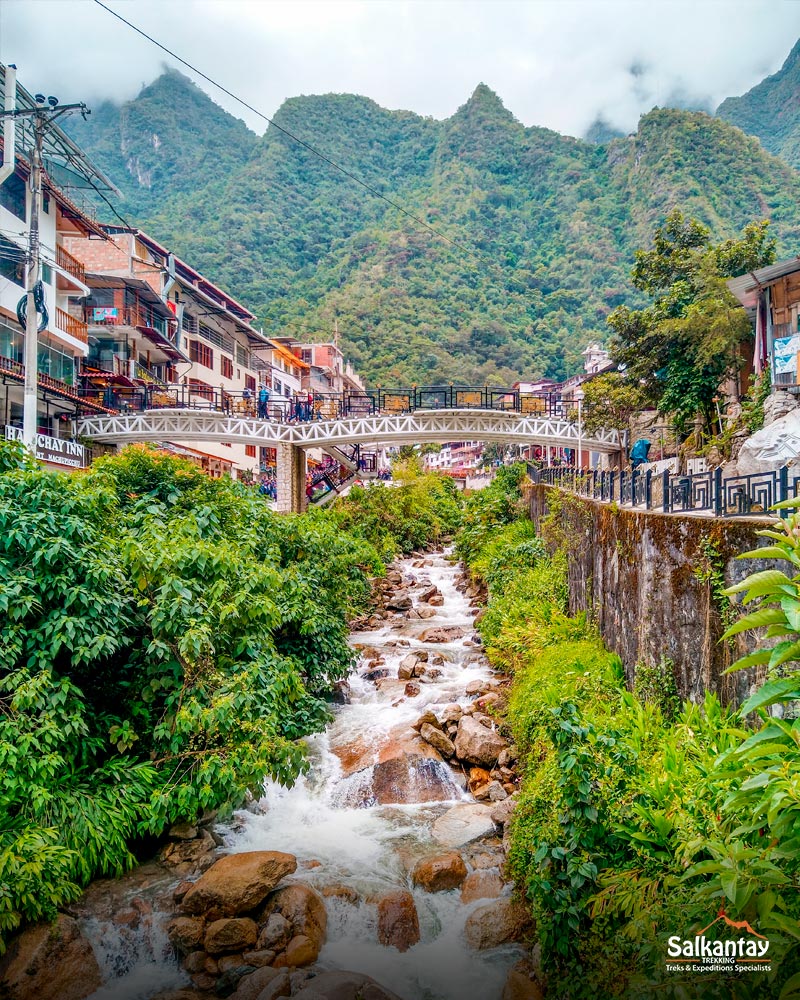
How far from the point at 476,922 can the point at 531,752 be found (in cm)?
322

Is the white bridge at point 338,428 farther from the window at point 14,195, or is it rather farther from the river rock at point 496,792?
the river rock at point 496,792

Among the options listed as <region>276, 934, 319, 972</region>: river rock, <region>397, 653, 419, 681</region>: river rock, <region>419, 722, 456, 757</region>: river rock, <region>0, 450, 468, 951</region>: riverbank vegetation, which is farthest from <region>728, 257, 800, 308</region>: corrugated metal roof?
<region>276, 934, 319, 972</region>: river rock

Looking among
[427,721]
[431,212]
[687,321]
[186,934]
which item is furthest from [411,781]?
[431,212]

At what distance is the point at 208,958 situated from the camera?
7430 millimetres

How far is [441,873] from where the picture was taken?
8688mm

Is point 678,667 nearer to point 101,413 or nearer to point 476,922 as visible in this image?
point 476,922

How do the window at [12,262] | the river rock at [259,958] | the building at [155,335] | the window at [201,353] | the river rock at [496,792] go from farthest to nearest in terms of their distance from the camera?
the window at [201,353] → the building at [155,335] → the window at [12,262] → the river rock at [496,792] → the river rock at [259,958]

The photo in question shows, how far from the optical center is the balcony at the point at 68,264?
26.8 meters

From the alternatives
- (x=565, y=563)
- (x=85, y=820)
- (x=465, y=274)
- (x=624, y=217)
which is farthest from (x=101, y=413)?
(x=624, y=217)

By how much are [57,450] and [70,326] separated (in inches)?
250

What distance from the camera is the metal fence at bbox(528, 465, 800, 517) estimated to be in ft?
25.8

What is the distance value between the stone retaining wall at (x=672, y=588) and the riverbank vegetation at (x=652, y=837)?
1.35 feet

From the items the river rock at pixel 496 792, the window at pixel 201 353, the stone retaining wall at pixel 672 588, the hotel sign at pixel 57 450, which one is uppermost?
the window at pixel 201 353

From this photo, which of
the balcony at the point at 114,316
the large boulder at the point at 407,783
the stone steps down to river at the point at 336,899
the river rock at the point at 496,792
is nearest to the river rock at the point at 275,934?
the stone steps down to river at the point at 336,899
